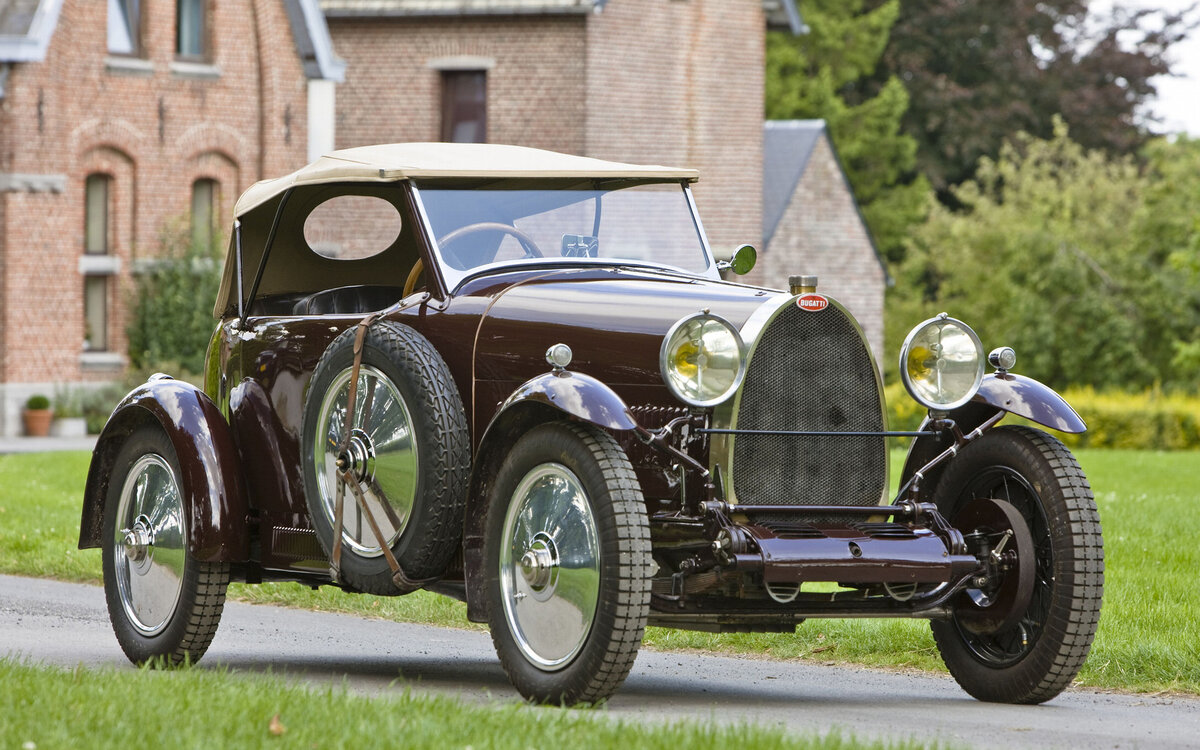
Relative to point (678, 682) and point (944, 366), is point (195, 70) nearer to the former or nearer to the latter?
point (678, 682)

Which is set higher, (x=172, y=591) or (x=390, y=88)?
(x=390, y=88)

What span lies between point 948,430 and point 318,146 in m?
26.3

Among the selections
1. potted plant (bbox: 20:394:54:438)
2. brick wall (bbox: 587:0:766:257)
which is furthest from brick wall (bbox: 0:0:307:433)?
brick wall (bbox: 587:0:766:257)

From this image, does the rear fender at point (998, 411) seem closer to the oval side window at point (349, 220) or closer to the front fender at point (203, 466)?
the oval side window at point (349, 220)

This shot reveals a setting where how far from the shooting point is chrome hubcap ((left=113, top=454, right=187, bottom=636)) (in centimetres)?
758

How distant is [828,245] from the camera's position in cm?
4097

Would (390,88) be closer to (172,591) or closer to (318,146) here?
(318,146)

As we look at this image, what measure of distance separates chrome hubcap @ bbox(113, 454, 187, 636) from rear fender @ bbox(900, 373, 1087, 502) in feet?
9.83

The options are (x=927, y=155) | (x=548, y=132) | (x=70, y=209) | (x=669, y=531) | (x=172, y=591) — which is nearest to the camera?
(x=669, y=531)

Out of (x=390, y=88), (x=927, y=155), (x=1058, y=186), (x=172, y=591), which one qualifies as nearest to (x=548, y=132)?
(x=390, y=88)

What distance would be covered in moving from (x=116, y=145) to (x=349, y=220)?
21.7 meters

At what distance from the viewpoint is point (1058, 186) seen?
152 ft

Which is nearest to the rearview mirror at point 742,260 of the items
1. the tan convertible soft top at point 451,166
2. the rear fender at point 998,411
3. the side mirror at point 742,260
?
the side mirror at point 742,260

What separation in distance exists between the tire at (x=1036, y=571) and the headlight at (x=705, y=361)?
1216 millimetres
